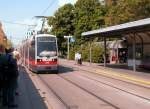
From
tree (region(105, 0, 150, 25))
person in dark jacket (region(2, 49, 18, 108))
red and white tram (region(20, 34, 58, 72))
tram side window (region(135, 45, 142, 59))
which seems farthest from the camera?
tree (region(105, 0, 150, 25))

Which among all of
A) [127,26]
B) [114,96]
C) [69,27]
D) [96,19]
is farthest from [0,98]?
[69,27]

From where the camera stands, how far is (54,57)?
36.6m

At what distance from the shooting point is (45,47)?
3675 cm

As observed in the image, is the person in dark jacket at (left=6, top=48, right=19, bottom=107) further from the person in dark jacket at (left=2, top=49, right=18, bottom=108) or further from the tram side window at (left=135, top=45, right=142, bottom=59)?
the tram side window at (left=135, top=45, right=142, bottom=59)

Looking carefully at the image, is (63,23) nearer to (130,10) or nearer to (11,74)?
(130,10)

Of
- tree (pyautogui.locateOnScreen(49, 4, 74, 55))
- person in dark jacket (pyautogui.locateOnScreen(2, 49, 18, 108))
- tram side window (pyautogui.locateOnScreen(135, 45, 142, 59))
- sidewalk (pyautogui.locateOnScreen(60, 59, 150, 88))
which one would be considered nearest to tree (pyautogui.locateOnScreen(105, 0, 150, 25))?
tram side window (pyautogui.locateOnScreen(135, 45, 142, 59))

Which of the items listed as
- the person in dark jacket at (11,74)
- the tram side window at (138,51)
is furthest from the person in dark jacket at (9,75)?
the tram side window at (138,51)

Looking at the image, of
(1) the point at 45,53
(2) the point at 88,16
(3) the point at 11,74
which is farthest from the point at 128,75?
(2) the point at 88,16

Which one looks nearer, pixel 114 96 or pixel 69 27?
pixel 114 96

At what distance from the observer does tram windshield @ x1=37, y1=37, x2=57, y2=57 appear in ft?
120

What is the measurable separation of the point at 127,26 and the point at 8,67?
1958 cm

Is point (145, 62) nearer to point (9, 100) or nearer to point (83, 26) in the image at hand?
point (9, 100)

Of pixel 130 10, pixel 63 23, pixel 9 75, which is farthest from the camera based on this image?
pixel 63 23

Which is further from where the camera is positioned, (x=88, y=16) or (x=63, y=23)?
(x=63, y=23)
